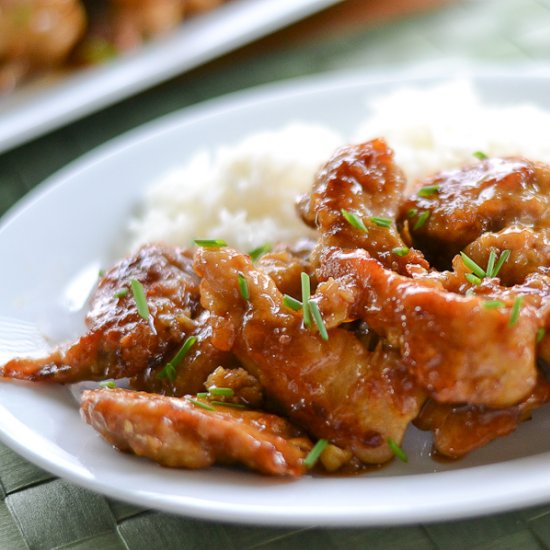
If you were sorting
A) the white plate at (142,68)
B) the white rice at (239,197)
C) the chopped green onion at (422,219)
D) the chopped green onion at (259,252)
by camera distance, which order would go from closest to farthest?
the chopped green onion at (422,219)
the chopped green onion at (259,252)
the white rice at (239,197)
the white plate at (142,68)

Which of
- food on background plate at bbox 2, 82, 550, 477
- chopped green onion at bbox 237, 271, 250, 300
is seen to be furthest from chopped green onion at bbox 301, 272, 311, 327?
chopped green onion at bbox 237, 271, 250, 300

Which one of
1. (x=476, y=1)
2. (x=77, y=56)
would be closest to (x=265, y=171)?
(x=77, y=56)

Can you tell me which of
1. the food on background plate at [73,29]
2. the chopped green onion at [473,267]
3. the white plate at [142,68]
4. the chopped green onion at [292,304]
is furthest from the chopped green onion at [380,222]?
the food on background plate at [73,29]

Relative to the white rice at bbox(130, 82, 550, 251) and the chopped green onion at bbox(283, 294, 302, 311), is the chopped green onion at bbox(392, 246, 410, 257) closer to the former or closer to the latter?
the chopped green onion at bbox(283, 294, 302, 311)

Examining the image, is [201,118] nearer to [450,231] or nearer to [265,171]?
[265,171]

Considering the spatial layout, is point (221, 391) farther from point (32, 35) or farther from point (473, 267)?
point (32, 35)

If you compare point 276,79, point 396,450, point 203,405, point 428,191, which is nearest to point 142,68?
point 276,79

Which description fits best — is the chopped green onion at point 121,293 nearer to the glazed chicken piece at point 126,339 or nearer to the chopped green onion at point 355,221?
the glazed chicken piece at point 126,339
